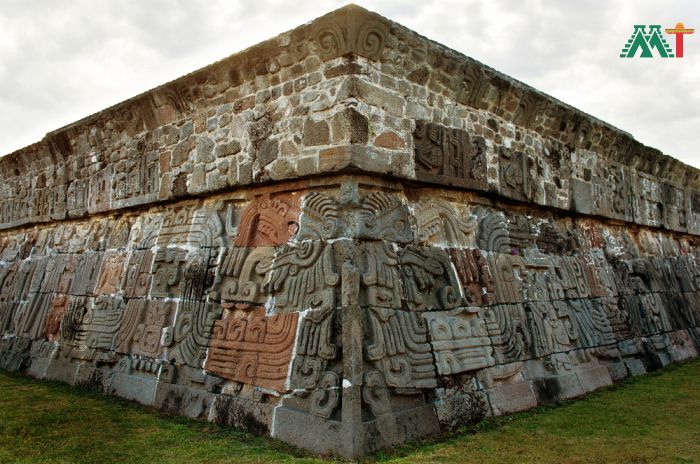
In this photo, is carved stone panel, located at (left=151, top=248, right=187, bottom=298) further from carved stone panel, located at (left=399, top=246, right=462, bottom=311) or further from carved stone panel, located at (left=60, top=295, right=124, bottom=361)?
carved stone panel, located at (left=399, top=246, right=462, bottom=311)

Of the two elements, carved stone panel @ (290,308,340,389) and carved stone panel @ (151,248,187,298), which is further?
carved stone panel @ (151,248,187,298)

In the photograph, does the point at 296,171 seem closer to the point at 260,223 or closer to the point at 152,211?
the point at 260,223

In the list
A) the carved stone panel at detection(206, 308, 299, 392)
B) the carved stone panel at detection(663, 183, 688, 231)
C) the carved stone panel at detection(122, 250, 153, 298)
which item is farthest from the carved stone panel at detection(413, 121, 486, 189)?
the carved stone panel at detection(663, 183, 688, 231)

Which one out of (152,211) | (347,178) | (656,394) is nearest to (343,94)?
(347,178)

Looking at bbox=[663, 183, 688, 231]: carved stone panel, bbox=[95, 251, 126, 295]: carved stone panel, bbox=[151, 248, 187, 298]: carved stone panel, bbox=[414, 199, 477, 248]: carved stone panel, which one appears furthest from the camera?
bbox=[663, 183, 688, 231]: carved stone panel

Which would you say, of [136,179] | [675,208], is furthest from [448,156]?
[675,208]

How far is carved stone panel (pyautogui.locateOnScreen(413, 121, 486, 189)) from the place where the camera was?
485 centimetres

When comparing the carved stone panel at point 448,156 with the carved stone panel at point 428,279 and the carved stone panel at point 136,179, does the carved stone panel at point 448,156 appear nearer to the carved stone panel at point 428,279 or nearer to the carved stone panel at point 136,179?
the carved stone panel at point 428,279

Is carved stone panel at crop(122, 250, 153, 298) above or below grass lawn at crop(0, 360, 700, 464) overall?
above

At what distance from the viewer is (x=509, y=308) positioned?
5.28 m

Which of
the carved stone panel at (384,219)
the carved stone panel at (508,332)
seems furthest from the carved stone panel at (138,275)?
the carved stone panel at (508,332)

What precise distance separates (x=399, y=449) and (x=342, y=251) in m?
1.41

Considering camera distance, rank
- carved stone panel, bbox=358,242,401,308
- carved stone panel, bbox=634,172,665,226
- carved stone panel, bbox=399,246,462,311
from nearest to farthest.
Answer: carved stone panel, bbox=358,242,401,308
carved stone panel, bbox=399,246,462,311
carved stone panel, bbox=634,172,665,226

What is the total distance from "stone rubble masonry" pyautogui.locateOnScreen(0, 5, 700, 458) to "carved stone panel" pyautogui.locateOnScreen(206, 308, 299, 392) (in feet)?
0.05
